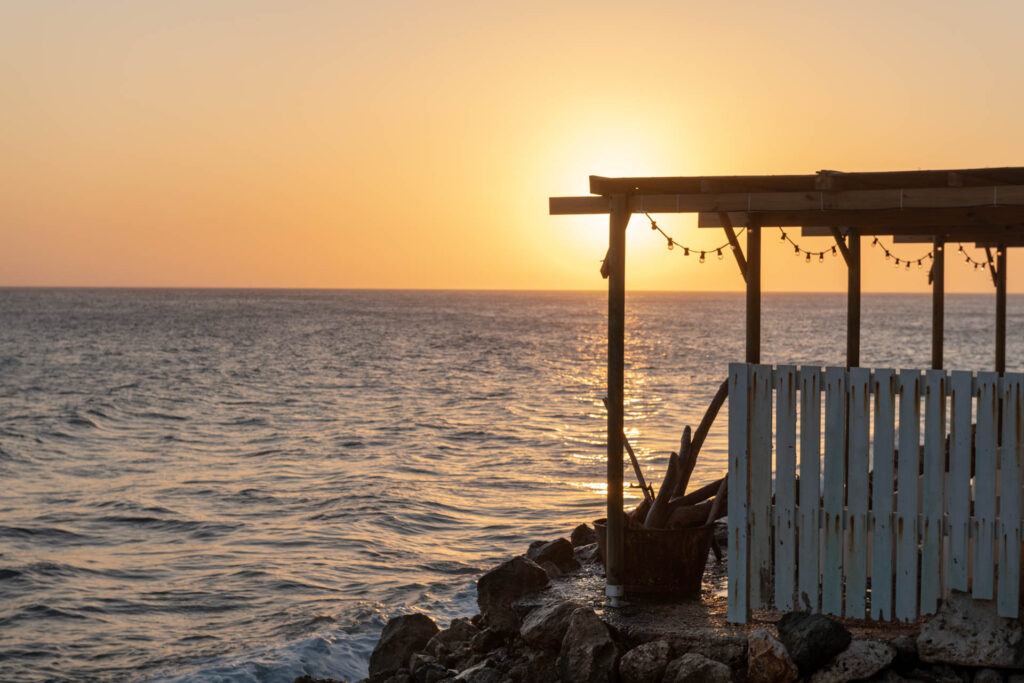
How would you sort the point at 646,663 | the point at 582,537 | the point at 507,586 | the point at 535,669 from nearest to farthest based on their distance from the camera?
the point at 646,663
the point at 535,669
the point at 507,586
the point at 582,537

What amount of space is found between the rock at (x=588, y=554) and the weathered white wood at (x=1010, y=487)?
5003mm

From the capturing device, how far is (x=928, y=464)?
8852 millimetres

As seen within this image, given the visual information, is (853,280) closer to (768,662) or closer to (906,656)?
(906,656)

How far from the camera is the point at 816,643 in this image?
8594 mm

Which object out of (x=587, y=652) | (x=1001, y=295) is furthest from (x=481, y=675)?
(x=1001, y=295)

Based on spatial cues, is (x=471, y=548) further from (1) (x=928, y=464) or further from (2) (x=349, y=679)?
(1) (x=928, y=464)

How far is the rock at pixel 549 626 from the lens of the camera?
991 cm

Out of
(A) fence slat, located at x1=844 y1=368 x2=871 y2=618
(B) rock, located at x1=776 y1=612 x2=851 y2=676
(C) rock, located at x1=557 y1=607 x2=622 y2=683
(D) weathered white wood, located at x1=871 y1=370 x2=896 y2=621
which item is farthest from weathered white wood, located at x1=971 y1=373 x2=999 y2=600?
(C) rock, located at x1=557 y1=607 x2=622 y2=683

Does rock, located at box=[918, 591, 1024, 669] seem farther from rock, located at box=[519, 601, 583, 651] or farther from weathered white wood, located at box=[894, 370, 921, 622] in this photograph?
rock, located at box=[519, 601, 583, 651]

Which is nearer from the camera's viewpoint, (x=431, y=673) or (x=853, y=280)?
(x=431, y=673)

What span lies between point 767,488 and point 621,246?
2518mm

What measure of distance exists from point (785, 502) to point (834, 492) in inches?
16.7

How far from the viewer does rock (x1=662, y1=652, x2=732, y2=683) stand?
8.62 meters

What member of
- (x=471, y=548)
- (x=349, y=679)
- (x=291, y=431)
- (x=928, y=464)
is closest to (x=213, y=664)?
(x=349, y=679)
